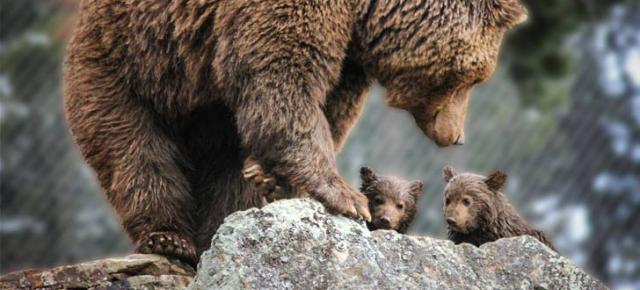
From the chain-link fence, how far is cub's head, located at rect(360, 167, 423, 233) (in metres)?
8.14

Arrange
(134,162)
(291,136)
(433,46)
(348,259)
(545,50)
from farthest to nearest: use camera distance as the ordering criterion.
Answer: (545,50) < (134,162) < (433,46) < (291,136) < (348,259)

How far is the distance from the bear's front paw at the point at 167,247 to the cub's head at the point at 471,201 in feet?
3.84

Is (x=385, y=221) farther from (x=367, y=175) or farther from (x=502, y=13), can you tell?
(x=502, y=13)

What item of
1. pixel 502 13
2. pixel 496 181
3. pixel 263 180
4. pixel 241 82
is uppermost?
pixel 502 13

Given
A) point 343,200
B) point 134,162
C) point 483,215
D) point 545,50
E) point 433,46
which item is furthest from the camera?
point 545,50

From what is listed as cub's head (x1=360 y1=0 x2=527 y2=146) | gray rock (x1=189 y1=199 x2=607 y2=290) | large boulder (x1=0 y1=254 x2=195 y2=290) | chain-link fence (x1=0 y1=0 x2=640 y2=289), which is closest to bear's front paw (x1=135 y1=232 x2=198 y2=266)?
large boulder (x1=0 y1=254 x2=195 y2=290)

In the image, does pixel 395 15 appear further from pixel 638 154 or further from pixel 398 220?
pixel 638 154

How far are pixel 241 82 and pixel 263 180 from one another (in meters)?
0.43

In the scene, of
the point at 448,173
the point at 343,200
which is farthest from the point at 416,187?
the point at 343,200

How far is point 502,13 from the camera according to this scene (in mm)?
6578

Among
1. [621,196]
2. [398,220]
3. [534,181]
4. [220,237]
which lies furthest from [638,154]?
[220,237]

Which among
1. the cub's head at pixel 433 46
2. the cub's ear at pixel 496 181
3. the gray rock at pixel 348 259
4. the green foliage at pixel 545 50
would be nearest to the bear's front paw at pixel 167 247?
the gray rock at pixel 348 259

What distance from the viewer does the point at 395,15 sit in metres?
6.42

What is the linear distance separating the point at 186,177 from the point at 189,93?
49 centimetres
